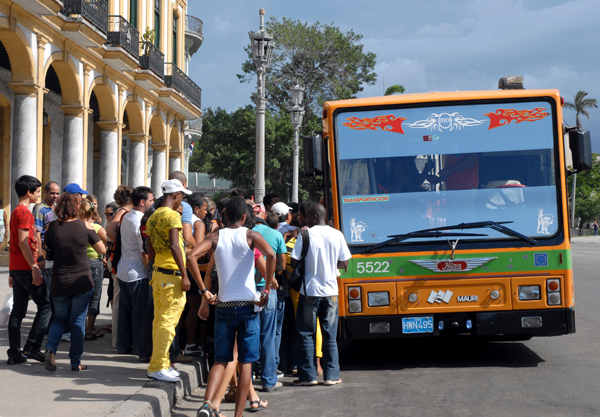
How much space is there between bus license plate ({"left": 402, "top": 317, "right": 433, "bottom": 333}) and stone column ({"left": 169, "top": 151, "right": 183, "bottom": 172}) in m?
23.1

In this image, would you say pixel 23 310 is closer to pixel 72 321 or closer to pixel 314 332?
pixel 72 321

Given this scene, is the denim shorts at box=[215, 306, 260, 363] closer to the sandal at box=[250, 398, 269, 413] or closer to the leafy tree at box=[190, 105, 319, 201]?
the sandal at box=[250, 398, 269, 413]

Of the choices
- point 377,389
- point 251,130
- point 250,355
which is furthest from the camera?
point 251,130

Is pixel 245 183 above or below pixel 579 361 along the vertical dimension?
above

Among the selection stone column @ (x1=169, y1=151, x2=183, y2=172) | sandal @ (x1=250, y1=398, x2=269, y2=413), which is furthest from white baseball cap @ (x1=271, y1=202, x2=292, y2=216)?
stone column @ (x1=169, y1=151, x2=183, y2=172)

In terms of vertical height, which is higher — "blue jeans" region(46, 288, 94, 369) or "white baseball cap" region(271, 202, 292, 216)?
"white baseball cap" region(271, 202, 292, 216)

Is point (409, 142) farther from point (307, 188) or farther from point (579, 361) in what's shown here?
point (307, 188)

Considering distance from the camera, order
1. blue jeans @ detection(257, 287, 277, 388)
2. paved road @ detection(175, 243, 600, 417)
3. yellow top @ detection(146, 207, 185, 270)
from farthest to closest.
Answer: blue jeans @ detection(257, 287, 277, 388) → yellow top @ detection(146, 207, 185, 270) → paved road @ detection(175, 243, 600, 417)

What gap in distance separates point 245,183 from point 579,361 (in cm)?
3347

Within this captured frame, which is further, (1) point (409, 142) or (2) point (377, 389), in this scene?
(1) point (409, 142)

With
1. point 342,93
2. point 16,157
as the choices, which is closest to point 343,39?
point 342,93

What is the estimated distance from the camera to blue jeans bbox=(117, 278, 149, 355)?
7.09m

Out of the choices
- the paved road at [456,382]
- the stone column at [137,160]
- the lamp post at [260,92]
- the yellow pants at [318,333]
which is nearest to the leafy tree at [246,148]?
the stone column at [137,160]

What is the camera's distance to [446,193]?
7.11m
